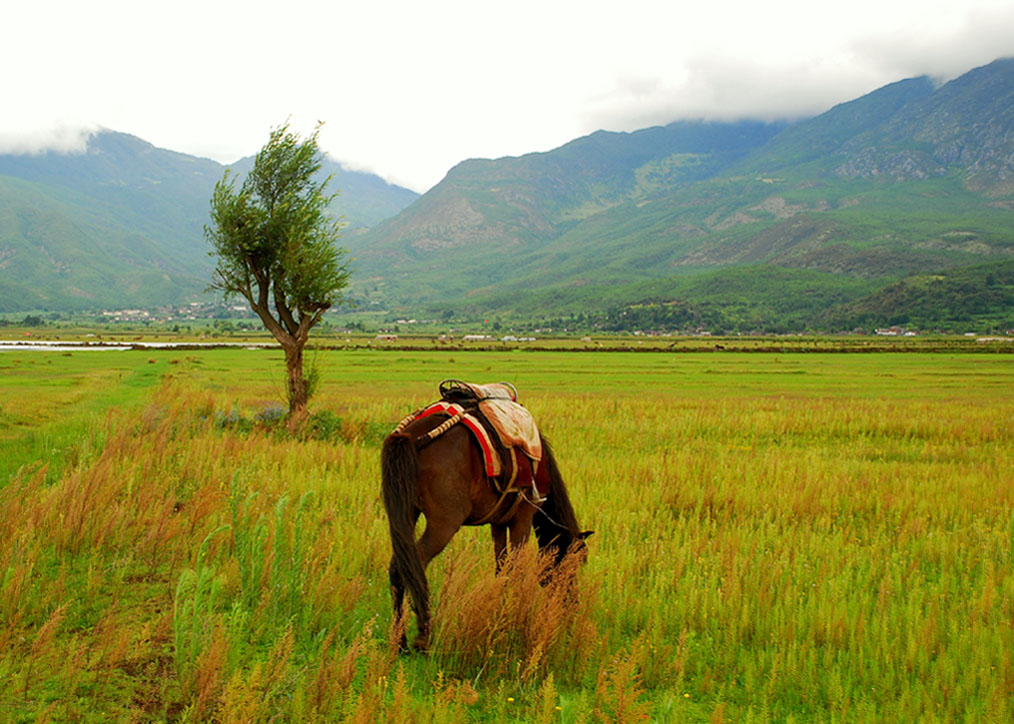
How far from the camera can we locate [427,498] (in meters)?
5.22

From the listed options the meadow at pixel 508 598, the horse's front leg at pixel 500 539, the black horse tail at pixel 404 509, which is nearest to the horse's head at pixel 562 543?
the meadow at pixel 508 598

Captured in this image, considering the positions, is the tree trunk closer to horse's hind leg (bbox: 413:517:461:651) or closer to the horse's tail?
the horse's tail

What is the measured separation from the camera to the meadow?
427 cm

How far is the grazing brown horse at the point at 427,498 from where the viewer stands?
4984 mm

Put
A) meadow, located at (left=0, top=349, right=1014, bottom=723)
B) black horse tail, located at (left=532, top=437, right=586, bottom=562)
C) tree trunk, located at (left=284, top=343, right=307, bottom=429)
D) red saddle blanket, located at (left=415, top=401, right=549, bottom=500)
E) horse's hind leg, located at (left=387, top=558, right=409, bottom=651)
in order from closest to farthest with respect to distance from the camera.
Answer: meadow, located at (left=0, top=349, right=1014, bottom=723), horse's hind leg, located at (left=387, top=558, right=409, bottom=651), red saddle blanket, located at (left=415, top=401, right=549, bottom=500), black horse tail, located at (left=532, top=437, right=586, bottom=562), tree trunk, located at (left=284, top=343, right=307, bottom=429)

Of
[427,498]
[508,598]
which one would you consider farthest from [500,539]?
[427,498]

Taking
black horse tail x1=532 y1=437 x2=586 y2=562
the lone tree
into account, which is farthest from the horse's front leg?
the lone tree

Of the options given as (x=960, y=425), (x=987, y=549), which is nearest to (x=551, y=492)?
(x=987, y=549)

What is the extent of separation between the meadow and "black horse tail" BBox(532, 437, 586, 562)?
367 millimetres

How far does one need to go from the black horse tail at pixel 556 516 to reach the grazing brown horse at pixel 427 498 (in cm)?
41

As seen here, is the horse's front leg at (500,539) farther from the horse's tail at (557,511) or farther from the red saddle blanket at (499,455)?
the red saddle blanket at (499,455)

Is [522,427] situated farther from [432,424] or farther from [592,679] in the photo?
[592,679]

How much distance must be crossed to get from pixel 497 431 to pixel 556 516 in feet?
3.95

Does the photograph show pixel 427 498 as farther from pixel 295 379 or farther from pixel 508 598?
pixel 295 379
